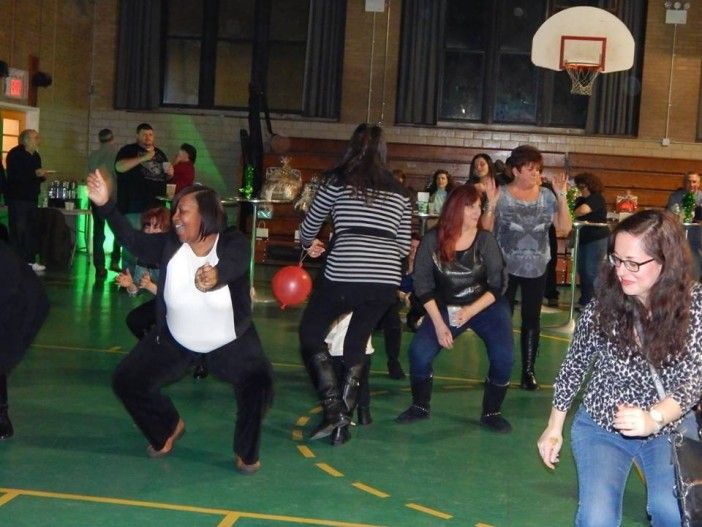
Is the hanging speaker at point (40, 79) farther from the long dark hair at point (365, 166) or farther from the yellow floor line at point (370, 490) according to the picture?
the yellow floor line at point (370, 490)

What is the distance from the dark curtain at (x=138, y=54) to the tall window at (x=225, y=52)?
0.45m

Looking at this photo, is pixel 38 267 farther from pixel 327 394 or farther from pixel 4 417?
pixel 327 394

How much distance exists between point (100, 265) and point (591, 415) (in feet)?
37.4

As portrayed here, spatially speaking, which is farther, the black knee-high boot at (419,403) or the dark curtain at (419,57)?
the dark curtain at (419,57)

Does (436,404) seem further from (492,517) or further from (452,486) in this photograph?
(492,517)

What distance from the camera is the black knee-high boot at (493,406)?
7.18 m

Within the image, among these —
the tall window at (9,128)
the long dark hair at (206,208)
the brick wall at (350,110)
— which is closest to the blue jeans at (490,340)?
the long dark hair at (206,208)

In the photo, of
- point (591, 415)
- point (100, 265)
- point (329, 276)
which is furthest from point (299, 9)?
point (591, 415)

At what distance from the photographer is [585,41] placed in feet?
54.0

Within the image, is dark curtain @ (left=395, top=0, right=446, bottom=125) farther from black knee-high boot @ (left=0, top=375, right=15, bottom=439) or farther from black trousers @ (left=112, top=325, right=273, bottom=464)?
black trousers @ (left=112, top=325, right=273, bottom=464)

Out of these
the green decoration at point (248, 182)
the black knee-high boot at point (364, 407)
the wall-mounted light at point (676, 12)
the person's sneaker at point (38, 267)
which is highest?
the wall-mounted light at point (676, 12)

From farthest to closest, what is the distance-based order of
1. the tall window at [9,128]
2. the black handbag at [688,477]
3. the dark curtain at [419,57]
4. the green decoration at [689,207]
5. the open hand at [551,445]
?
the dark curtain at [419,57], the tall window at [9,128], the green decoration at [689,207], the open hand at [551,445], the black handbag at [688,477]

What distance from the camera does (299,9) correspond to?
1984 centimetres

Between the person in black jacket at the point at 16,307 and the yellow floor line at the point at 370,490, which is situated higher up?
the person in black jacket at the point at 16,307
